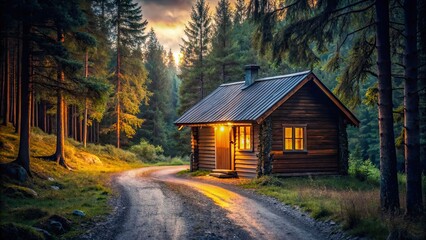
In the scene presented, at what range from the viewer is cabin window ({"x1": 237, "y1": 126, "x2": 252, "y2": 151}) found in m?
22.1

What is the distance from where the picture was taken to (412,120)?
32.6 ft

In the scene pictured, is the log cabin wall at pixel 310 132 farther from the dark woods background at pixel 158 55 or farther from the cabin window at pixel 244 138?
the dark woods background at pixel 158 55

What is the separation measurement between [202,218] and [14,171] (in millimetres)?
8617

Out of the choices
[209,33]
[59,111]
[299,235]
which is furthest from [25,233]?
[209,33]

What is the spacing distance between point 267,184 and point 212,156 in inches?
283

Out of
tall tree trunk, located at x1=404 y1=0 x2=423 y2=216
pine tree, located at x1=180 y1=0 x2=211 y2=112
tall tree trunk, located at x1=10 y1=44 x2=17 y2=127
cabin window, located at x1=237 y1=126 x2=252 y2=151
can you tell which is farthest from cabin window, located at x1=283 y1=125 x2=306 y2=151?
pine tree, located at x1=180 y1=0 x2=211 y2=112

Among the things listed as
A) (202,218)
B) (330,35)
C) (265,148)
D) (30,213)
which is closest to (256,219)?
(202,218)

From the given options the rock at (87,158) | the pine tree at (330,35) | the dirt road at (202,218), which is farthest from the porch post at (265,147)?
the rock at (87,158)

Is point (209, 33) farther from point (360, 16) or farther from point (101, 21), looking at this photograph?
point (360, 16)

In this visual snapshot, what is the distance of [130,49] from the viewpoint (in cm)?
3962

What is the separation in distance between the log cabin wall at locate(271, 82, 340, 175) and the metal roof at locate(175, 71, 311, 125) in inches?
34.9

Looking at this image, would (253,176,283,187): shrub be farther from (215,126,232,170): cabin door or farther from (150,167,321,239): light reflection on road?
(215,126,232,170): cabin door

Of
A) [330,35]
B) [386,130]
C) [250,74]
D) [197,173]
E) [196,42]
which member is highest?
[196,42]

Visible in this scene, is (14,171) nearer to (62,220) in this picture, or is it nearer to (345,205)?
(62,220)
